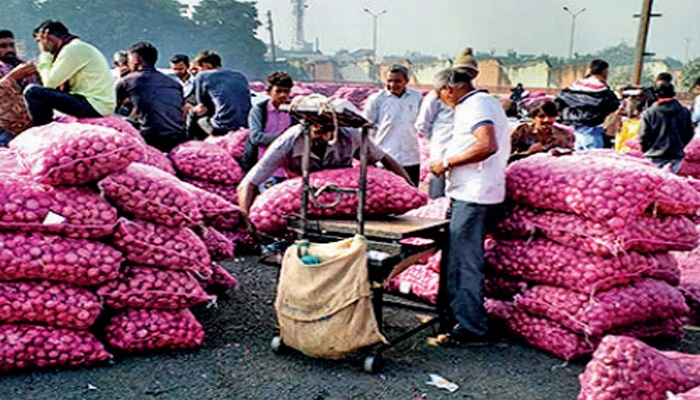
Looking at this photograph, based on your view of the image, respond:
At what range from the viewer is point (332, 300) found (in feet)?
11.7

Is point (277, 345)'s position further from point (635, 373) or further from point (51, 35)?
point (51, 35)

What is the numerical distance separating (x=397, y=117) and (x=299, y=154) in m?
2.45

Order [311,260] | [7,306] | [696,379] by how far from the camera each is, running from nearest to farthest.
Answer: [696,379]
[7,306]
[311,260]

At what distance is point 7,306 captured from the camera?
134 inches

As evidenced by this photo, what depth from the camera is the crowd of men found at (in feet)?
13.3

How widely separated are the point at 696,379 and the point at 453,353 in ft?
5.36

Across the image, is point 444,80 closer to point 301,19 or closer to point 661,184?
point 661,184

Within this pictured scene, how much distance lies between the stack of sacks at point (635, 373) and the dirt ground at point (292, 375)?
2.80 feet

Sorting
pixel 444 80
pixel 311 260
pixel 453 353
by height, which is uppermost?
pixel 444 80

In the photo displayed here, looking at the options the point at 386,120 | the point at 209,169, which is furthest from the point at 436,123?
the point at 209,169

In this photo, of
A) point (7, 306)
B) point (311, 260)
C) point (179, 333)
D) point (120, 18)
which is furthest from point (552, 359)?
point (120, 18)

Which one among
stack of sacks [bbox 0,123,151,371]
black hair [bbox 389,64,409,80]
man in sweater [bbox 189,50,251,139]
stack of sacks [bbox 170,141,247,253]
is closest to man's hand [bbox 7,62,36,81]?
stack of sacks [bbox 170,141,247,253]

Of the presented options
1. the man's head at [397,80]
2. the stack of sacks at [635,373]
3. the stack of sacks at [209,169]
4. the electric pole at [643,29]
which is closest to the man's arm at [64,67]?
the stack of sacks at [209,169]

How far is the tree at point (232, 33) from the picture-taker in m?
60.1
